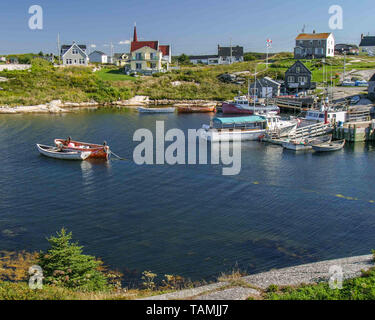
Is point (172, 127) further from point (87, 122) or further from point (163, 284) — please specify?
point (163, 284)

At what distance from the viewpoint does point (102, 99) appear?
8794 centimetres

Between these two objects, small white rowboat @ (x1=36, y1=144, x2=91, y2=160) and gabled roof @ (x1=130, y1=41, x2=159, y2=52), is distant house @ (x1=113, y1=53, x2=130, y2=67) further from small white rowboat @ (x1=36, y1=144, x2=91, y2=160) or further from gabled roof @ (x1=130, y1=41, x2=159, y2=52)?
small white rowboat @ (x1=36, y1=144, x2=91, y2=160)

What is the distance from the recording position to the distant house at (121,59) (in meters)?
125

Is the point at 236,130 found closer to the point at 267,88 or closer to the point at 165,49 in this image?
the point at 267,88

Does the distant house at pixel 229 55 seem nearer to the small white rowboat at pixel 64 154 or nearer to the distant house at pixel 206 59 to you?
the distant house at pixel 206 59

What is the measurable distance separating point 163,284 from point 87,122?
1902 inches

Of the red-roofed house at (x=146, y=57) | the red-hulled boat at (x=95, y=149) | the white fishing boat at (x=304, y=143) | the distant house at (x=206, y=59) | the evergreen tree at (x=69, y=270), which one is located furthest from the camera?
the distant house at (x=206, y=59)

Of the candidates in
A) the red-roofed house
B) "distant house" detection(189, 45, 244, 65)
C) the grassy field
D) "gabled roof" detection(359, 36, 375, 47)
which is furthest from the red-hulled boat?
"gabled roof" detection(359, 36, 375, 47)

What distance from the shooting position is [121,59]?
133 m

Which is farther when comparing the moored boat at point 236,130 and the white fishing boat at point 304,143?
the moored boat at point 236,130

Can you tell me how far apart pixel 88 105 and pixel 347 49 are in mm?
87193

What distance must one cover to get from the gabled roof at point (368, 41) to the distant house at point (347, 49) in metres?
3.20

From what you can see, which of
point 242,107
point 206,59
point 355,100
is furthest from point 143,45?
point 355,100

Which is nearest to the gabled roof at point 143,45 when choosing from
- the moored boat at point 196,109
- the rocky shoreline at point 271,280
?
the moored boat at point 196,109
